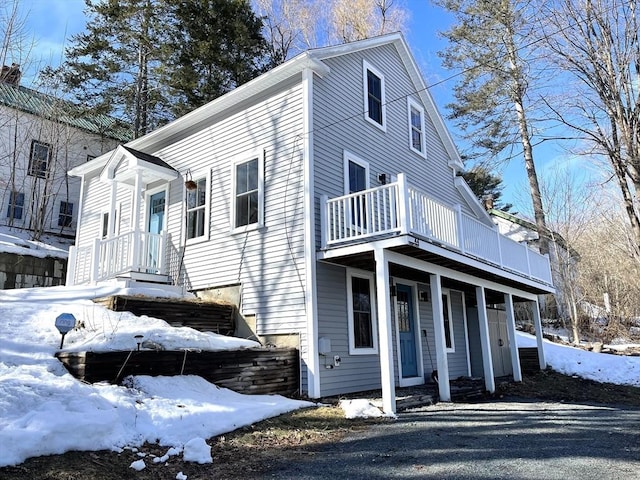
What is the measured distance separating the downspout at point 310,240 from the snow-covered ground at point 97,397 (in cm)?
83

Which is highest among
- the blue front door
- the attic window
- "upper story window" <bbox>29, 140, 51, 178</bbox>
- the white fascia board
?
"upper story window" <bbox>29, 140, 51, 178</bbox>

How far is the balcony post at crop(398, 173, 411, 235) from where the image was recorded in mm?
7184

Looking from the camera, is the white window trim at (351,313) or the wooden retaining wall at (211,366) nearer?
the wooden retaining wall at (211,366)

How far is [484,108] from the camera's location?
70.2 feet

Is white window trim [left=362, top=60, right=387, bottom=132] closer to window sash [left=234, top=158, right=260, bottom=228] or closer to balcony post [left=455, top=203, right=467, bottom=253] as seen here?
window sash [left=234, top=158, right=260, bottom=228]

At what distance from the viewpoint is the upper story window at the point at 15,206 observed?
1902 cm

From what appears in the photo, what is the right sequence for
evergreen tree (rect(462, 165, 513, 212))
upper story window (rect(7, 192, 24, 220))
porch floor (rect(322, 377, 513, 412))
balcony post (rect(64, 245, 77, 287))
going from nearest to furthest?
porch floor (rect(322, 377, 513, 412)) → balcony post (rect(64, 245, 77, 287)) → upper story window (rect(7, 192, 24, 220)) → evergreen tree (rect(462, 165, 513, 212))

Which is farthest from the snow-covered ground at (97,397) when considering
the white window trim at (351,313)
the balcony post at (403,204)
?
the balcony post at (403,204)

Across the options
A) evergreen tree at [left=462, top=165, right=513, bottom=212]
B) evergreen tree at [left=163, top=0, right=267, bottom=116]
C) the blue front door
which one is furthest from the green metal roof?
evergreen tree at [left=462, top=165, right=513, bottom=212]

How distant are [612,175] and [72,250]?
13.1 meters

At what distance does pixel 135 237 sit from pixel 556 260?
18.1 metres

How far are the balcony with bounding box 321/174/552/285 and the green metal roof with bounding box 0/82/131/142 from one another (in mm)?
15783

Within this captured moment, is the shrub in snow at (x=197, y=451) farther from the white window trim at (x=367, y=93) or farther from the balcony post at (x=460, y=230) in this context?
the white window trim at (x=367, y=93)

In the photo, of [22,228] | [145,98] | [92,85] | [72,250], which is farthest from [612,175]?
[22,228]
